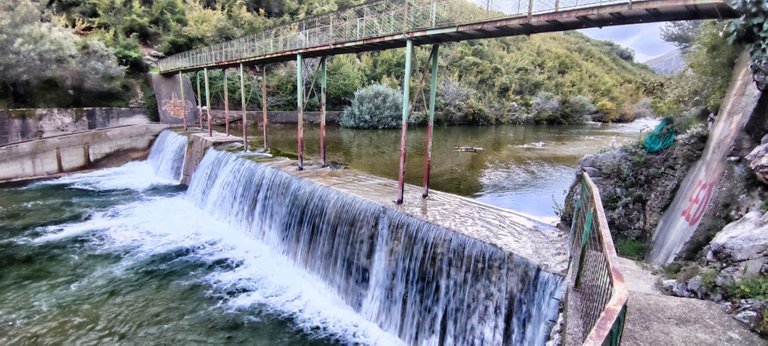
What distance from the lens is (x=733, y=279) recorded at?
12.9ft

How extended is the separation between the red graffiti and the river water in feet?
14.5

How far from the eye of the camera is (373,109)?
29.0m

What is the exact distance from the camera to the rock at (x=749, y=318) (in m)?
3.53

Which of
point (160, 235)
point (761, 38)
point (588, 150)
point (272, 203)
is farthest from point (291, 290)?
point (588, 150)

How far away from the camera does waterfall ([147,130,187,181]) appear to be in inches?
655

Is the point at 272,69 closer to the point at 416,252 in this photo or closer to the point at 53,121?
the point at 53,121

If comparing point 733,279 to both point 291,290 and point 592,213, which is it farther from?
point 291,290

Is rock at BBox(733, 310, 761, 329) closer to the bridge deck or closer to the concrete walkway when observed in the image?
the concrete walkway

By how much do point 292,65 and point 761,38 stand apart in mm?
31806

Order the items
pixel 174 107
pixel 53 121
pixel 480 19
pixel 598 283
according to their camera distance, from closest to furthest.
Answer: pixel 598 283 → pixel 480 19 → pixel 53 121 → pixel 174 107

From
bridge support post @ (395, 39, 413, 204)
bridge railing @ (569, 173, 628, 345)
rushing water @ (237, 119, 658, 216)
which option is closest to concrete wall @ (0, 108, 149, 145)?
rushing water @ (237, 119, 658, 216)

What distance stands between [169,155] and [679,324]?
1838 cm

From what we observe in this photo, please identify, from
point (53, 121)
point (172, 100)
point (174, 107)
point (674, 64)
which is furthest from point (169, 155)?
point (674, 64)

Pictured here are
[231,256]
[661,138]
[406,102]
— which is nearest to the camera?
[661,138]
